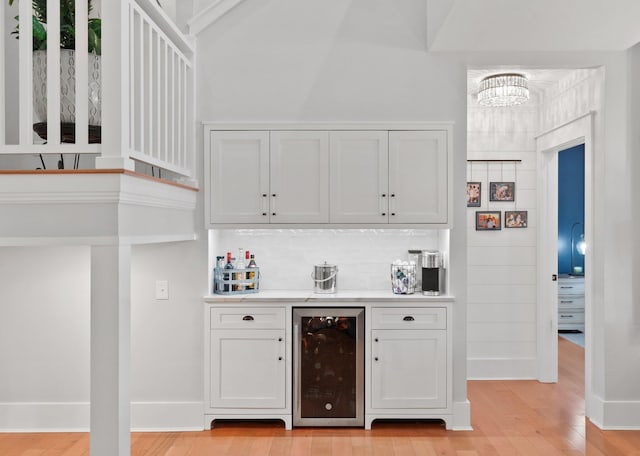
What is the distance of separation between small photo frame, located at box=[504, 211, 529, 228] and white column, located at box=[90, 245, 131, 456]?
3.58 m

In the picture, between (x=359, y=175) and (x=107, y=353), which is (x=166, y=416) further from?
(x=359, y=175)

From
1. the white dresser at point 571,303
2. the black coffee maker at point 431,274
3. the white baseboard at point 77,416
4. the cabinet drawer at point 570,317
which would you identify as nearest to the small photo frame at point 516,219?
the black coffee maker at point 431,274

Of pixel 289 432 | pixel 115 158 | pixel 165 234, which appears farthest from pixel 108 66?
pixel 289 432

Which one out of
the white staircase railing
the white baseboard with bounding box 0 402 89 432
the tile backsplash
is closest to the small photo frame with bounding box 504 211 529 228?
the tile backsplash

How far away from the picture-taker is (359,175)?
360 cm

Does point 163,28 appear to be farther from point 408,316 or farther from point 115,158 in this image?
point 408,316

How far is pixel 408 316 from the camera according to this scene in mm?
3523

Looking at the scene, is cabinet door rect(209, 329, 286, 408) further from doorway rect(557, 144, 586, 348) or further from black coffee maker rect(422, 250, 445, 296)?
doorway rect(557, 144, 586, 348)

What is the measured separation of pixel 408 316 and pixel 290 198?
1142mm

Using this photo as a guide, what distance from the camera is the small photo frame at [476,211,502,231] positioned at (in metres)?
4.74

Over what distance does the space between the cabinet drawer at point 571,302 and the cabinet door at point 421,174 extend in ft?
12.8

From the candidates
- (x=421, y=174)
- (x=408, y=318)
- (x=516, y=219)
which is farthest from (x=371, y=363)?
(x=516, y=219)

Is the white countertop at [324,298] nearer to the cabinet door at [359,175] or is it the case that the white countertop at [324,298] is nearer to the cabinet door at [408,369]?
the cabinet door at [408,369]

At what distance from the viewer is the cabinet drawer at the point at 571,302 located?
663 cm
